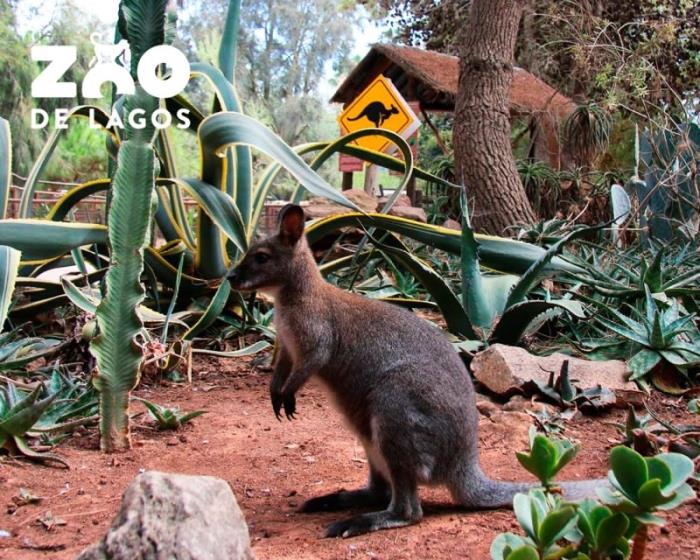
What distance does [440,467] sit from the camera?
2.49 m

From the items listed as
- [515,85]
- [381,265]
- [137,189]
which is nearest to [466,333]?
[381,265]

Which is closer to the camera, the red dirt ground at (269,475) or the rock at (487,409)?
the red dirt ground at (269,475)

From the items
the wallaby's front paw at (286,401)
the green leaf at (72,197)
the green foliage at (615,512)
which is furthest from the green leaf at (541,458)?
the green leaf at (72,197)

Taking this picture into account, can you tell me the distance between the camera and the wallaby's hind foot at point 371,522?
2.36 meters

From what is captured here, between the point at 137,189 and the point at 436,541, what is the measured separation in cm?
173

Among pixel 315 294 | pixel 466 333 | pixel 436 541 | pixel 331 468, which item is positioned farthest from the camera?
pixel 466 333

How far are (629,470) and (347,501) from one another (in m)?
1.40

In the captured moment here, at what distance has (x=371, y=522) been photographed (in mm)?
2393

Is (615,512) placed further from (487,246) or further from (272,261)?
(487,246)

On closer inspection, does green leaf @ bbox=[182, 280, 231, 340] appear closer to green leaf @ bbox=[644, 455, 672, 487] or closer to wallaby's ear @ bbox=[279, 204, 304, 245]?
wallaby's ear @ bbox=[279, 204, 304, 245]

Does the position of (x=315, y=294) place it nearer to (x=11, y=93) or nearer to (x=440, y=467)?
(x=440, y=467)

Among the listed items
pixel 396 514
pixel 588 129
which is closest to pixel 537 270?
pixel 396 514

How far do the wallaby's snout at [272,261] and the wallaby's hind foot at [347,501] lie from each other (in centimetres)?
81

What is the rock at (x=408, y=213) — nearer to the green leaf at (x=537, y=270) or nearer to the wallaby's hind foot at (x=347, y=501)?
the green leaf at (x=537, y=270)
